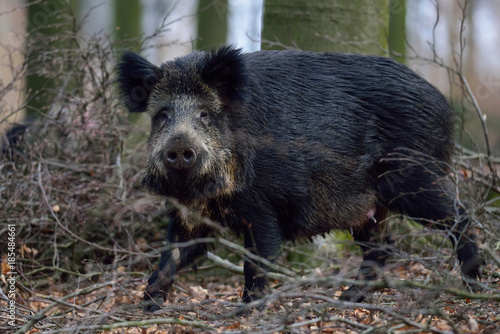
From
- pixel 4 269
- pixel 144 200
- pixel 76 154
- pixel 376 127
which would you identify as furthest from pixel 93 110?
pixel 376 127

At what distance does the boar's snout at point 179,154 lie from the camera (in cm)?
425

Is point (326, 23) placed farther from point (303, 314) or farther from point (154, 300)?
point (154, 300)

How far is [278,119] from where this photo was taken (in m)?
4.77

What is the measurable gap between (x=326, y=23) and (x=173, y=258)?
113 inches

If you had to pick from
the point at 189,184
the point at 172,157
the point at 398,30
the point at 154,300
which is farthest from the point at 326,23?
the point at 154,300

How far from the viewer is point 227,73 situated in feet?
15.1

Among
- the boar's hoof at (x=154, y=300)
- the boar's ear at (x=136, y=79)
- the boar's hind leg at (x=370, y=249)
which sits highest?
the boar's ear at (x=136, y=79)

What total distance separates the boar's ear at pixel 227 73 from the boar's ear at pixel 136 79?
1.33 ft

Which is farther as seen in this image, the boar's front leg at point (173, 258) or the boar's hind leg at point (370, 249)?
the boar's hind leg at point (370, 249)

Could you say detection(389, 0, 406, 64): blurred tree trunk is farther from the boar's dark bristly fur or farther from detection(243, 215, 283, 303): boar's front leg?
detection(243, 215, 283, 303): boar's front leg

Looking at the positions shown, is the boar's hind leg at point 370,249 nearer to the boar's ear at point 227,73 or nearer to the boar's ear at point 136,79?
the boar's ear at point 227,73

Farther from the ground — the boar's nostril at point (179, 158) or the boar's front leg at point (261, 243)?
the boar's nostril at point (179, 158)

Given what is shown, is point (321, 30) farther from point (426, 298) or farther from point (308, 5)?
point (426, 298)

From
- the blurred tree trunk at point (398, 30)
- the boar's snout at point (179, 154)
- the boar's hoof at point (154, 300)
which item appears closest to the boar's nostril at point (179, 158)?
the boar's snout at point (179, 154)
